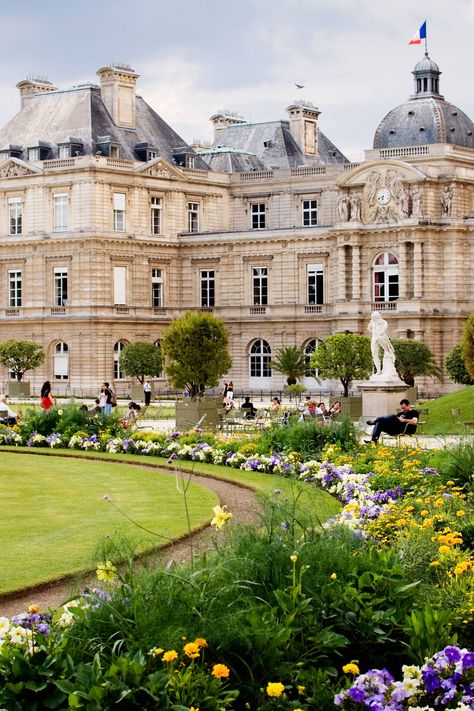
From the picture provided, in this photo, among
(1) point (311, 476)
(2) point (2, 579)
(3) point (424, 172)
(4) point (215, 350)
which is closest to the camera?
(2) point (2, 579)

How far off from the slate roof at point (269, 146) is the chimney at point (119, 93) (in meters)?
7.25

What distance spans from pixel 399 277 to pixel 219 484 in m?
41.5

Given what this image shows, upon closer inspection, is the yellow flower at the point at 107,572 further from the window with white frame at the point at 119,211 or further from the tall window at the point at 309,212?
the tall window at the point at 309,212

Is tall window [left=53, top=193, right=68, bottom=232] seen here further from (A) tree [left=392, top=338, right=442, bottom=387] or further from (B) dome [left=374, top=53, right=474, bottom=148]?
(A) tree [left=392, top=338, right=442, bottom=387]

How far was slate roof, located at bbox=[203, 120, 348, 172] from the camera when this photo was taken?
80375 millimetres

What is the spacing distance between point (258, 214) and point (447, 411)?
125 feet

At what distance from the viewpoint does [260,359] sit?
7112 centimetres

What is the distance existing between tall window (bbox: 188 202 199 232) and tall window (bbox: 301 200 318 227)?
6425mm

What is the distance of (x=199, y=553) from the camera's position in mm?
12789

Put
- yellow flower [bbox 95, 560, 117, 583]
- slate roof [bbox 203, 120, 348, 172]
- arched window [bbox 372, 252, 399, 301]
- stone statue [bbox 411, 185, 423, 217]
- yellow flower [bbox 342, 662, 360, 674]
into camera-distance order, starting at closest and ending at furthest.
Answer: yellow flower [bbox 342, 662, 360, 674] < yellow flower [bbox 95, 560, 117, 583] < stone statue [bbox 411, 185, 423, 217] < arched window [bbox 372, 252, 399, 301] < slate roof [bbox 203, 120, 348, 172]

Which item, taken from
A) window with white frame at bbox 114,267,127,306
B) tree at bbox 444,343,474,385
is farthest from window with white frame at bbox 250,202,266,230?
tree at bbox 444,343,474,385

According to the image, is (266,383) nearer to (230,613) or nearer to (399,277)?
(399,277)

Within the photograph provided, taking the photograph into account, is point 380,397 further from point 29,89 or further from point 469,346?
point 29,89

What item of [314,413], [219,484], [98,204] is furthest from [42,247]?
[219,484]
